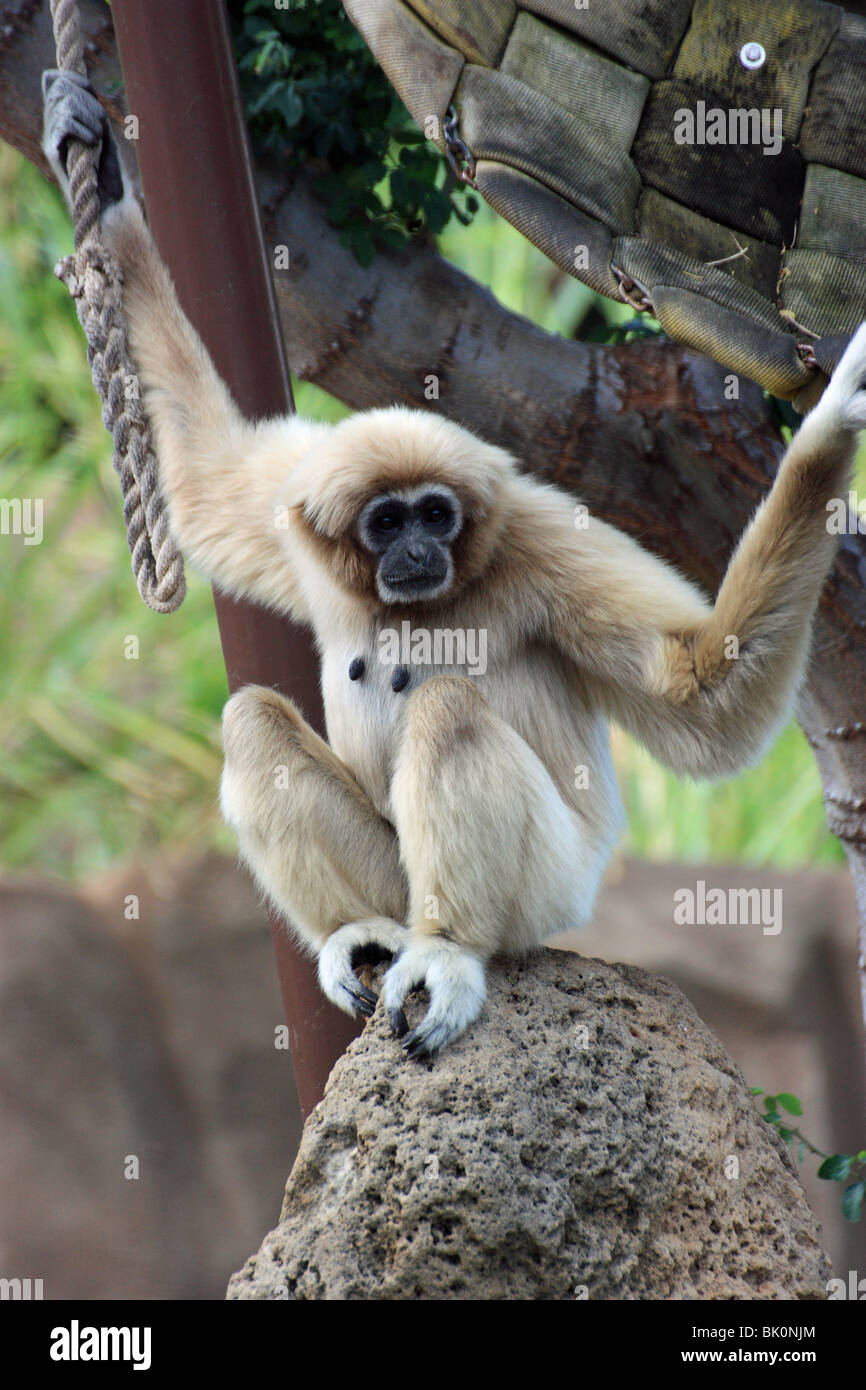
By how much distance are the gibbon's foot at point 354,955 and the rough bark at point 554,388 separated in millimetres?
1964

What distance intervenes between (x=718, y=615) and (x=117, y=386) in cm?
181

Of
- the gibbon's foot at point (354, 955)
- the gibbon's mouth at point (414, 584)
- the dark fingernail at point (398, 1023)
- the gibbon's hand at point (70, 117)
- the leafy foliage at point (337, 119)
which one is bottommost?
the dark fingernail at point (398, 1023)

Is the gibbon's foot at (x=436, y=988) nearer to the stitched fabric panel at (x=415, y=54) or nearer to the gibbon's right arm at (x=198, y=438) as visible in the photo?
the gibbon's right arm at (x=198, y=438)

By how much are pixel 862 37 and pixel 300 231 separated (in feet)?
6.94

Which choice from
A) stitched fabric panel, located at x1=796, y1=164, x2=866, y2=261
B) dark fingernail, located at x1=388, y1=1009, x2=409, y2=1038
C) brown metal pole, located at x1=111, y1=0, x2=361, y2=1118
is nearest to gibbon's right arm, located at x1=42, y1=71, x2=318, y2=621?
brown metal pole, located at x1=111, y1=0, x2=361, y2=1118

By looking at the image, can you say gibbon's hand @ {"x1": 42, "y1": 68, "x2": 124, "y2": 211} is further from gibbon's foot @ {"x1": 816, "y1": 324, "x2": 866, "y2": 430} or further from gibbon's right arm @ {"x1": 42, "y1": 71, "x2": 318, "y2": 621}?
gibbon's foot @ {"x1": 816, "y1": 324, "x2": 866, "y2": 430}

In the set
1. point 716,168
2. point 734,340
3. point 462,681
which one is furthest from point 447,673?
point 716,168

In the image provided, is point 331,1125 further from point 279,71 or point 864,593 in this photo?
point 279,71

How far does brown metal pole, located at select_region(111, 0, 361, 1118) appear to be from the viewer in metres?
4.08

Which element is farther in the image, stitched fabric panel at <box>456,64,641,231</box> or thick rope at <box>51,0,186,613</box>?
thick rope at <box>51,0,186,613</box>

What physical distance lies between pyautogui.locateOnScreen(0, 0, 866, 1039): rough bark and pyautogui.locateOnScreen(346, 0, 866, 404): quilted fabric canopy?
1.03 metres

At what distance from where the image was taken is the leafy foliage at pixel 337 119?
460 centimetres

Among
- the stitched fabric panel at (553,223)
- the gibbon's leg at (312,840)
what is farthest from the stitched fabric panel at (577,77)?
the gibbon's leg at (312,840)

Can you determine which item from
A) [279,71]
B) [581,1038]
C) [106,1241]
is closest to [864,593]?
[581,1038]
